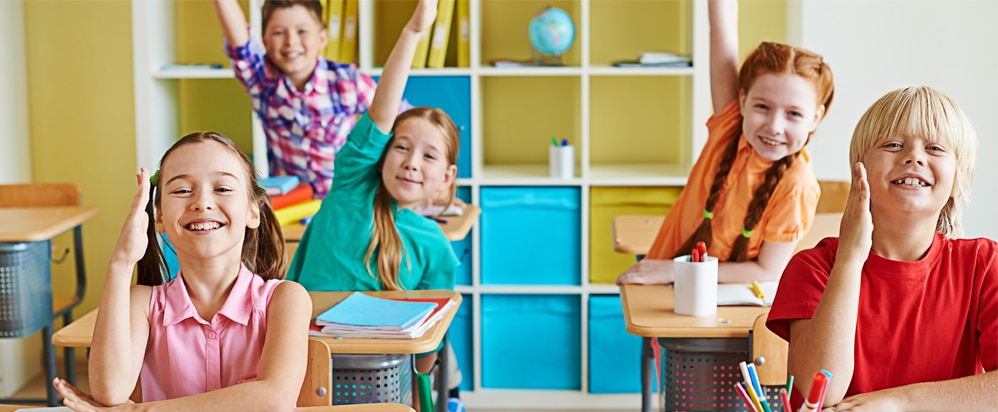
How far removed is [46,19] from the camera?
4078 mm

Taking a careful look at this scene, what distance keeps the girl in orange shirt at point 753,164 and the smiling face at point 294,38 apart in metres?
1.52

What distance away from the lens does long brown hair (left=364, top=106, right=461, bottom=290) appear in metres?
2.47

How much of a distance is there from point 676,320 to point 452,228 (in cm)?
120

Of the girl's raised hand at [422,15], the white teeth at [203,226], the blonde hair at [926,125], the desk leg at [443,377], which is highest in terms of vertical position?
the girl's raised hand at [422,15]

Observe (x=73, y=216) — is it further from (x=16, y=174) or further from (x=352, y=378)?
(x=352, y=378)

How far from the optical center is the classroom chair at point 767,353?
1.93 meters

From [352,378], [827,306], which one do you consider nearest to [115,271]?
[352,378]

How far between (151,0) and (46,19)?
64cm

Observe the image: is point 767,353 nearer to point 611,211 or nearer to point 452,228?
point 452,228

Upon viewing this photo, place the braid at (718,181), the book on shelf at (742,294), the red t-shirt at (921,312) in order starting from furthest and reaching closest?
the braid at (718,181) → the book on shelf at (742,294) → the red t-shirt at (921,312)

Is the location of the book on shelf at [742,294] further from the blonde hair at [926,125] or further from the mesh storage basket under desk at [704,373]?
the blonde hair at [926,125]

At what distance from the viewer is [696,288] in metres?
2.04

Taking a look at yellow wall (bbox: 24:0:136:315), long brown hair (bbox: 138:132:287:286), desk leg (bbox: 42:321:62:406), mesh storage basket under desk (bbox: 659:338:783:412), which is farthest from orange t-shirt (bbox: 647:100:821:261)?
yellow wall (bbox: 24:0:136:315)

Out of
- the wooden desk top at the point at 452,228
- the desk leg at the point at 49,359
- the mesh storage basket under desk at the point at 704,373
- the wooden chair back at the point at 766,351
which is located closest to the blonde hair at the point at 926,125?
the wooden chair back at the point at 766,351
